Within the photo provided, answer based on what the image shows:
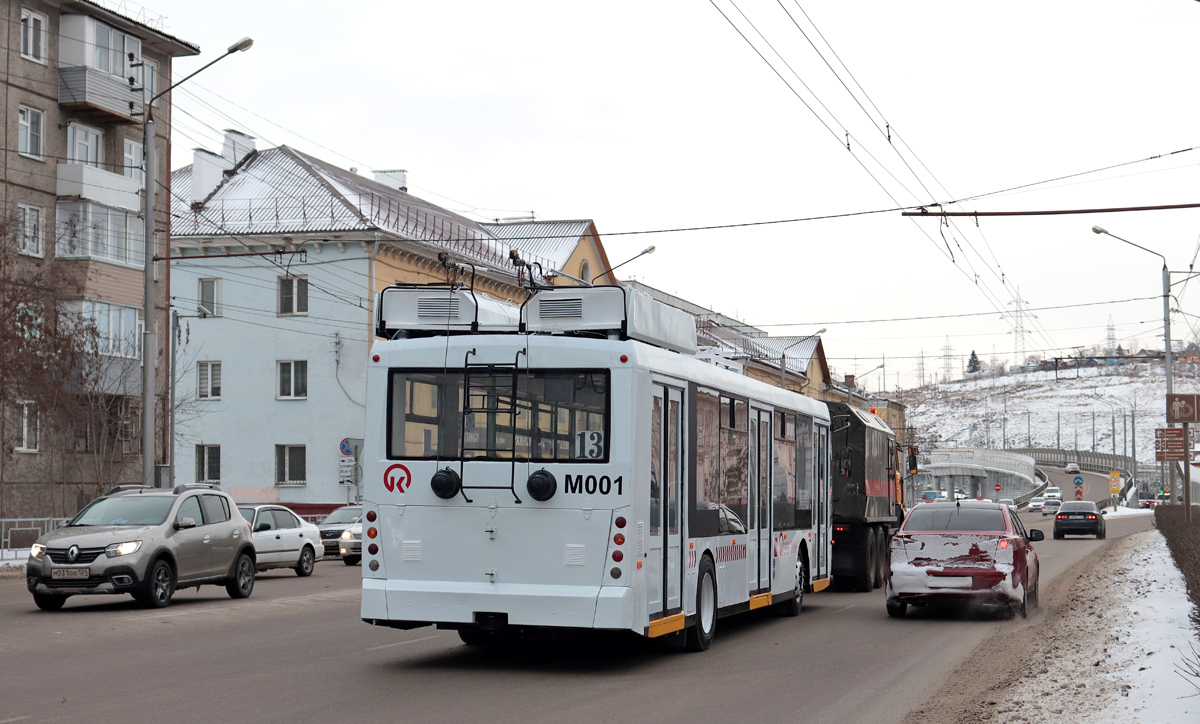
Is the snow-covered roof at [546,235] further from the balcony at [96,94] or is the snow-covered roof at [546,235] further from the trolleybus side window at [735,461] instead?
the trolleybus side window at [735,461]

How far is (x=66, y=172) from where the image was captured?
3891cm

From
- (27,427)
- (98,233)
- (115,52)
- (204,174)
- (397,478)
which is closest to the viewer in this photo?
(397,478)

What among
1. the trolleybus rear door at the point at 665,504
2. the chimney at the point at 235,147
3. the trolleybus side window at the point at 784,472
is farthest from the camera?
→ the chimney at the point at 235,147

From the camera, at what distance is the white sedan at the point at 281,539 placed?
26.5 meters

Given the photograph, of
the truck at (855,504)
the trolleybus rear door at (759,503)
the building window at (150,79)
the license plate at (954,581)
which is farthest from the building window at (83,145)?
the license plate at (954,581)

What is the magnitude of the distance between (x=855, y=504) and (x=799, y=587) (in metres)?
5.34

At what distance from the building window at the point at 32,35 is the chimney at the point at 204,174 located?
13418 millimetres

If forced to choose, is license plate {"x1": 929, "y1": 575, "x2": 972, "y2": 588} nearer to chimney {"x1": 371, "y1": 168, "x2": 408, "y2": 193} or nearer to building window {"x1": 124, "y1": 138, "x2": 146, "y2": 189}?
building window {"x1": 124, "y1": 138, "x2": 146, "y2": 189}

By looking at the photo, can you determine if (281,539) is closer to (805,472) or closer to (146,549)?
(146,549)

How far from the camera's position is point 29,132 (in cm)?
3834

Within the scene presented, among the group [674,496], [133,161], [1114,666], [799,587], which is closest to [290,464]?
[133,161]

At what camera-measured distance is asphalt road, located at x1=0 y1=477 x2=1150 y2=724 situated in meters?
9.70

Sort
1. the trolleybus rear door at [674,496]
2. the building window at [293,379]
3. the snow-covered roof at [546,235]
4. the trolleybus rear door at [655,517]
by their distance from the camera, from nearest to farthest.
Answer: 1. the trolleybus rear door at [655,517]
2. the trolleybus rear door at [674,496]
3. the building window at [293,379]
4. the snow-covered roof at [546,235]

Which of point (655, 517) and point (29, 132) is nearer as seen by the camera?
point (655, 517)
